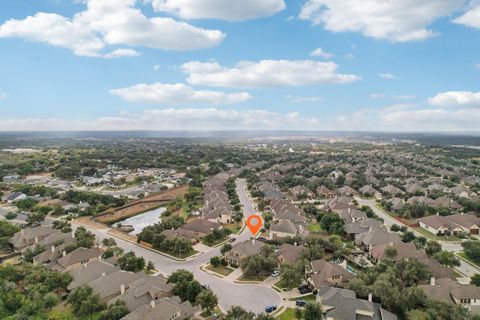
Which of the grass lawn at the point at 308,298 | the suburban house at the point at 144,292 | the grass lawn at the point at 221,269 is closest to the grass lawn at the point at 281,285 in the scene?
the grass lawn at the point at 308,298

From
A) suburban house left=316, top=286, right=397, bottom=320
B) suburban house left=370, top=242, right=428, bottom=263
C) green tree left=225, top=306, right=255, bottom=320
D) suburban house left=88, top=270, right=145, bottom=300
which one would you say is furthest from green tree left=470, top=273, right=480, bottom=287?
suburban house left=88, top=270, right=145, bottom=300

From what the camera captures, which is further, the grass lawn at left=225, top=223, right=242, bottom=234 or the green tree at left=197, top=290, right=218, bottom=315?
the grass lawn at left=225, top=223, right=242, bottom=234

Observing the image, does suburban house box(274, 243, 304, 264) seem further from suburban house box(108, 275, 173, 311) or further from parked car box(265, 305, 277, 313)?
suburban house box(108, 275, 173, 311)

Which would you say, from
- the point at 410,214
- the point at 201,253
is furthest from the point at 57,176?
the point at 410,214

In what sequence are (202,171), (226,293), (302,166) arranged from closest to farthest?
(226,293)
(202,171)
(302,166)

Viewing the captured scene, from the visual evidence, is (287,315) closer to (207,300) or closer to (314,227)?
(207,300)

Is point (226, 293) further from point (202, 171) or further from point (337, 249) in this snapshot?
point (202, 171)

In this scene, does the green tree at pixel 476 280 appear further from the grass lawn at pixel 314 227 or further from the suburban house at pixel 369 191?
the suburban house at pixel 369 191
